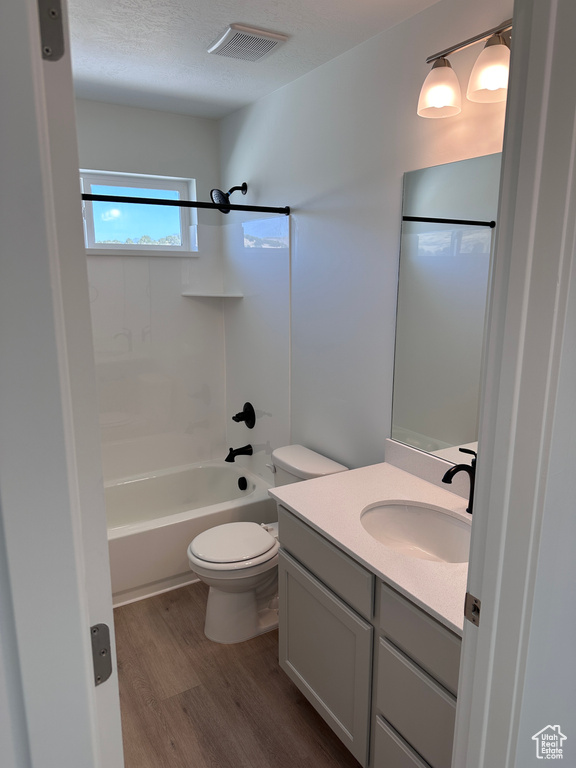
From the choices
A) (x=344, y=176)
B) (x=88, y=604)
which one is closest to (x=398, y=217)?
(x=344, y=176)

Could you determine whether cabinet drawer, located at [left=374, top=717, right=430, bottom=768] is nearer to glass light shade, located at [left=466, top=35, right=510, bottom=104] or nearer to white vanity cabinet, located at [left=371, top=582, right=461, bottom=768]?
white vanity cabinet, located at [left=371, top=582, right=461, bottom=768]

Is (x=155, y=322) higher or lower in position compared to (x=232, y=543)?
higher

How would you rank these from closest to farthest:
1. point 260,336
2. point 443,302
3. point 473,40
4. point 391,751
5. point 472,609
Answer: point 472,609
point 391,751
point 473,40
point 443,302
point 260,336

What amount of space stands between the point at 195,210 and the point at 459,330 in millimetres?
2112

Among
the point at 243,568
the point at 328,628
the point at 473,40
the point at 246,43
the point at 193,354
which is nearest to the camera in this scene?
the point at 473,40

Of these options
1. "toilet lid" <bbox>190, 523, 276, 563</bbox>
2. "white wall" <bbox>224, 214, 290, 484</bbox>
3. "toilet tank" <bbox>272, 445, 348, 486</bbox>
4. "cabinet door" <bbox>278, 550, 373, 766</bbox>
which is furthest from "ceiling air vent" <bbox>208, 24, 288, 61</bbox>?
"toilet lid" <bbox>190, 523, 276, 563</bbox>

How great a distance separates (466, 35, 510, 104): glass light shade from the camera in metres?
1.54

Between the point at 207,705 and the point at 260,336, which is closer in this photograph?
the point at 207,705

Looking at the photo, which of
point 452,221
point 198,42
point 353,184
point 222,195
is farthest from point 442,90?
point 222,195

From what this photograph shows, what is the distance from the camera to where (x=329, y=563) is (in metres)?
1.68

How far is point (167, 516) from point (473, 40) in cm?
263

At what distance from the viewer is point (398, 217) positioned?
2.08 m

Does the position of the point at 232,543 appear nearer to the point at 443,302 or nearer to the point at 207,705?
the point at 207,705

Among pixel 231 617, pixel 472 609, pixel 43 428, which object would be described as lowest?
pixel 231 617
